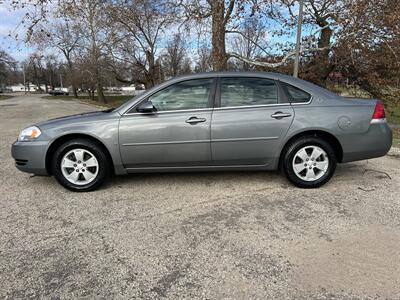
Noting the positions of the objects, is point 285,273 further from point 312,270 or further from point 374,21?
point 374,21

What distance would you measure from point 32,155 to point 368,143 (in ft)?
14.8

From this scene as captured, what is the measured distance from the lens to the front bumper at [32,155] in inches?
154

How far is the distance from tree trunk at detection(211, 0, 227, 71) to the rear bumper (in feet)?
25.3

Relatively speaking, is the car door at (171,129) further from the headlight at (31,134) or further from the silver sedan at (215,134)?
the headlight at (31,134)

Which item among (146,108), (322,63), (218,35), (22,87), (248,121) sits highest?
(22,87)

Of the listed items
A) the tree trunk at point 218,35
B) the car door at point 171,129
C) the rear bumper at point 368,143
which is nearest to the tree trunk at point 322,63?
the tree trunk at point 218,35

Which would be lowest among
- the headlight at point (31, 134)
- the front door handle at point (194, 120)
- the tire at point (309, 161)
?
the tire at point (309, 161)

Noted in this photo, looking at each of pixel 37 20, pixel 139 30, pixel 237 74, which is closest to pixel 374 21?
pixel 237 74

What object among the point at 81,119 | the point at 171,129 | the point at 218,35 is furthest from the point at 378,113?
the point at 218,35

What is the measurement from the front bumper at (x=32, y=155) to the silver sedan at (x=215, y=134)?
1 centimetres

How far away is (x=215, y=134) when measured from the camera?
12.8ft

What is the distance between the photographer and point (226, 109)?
13.0 feet

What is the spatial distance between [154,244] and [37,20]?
35.4ft

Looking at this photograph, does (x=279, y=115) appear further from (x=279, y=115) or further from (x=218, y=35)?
(x=218, y=35)
